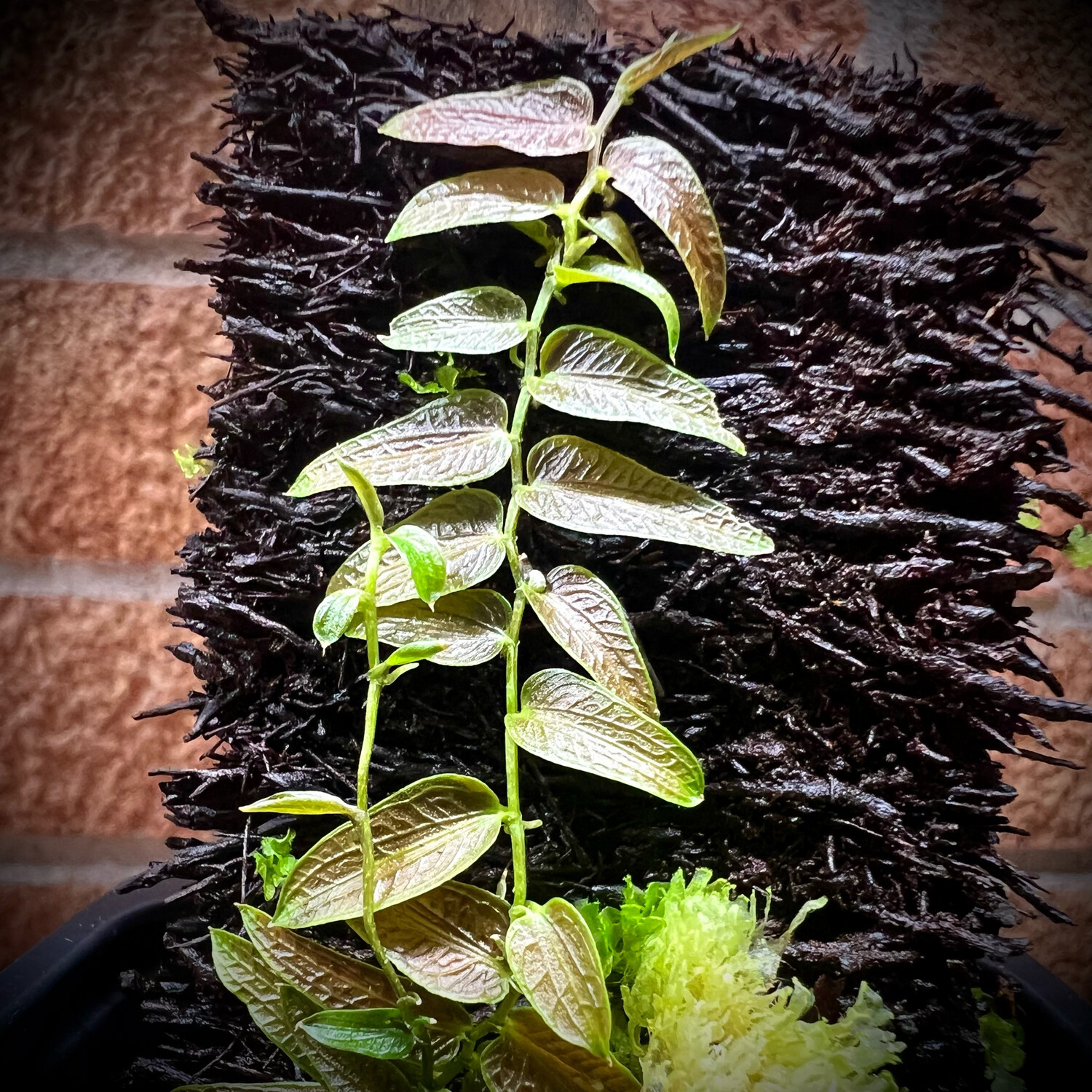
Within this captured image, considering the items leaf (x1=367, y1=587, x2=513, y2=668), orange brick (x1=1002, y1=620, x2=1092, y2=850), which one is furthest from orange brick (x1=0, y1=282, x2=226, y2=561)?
orange brick (x1=1002, y1=620, x2=1092, y2=850)

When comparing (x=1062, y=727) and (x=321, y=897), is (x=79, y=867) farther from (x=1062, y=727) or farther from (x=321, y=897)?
(x=1062, y=727)

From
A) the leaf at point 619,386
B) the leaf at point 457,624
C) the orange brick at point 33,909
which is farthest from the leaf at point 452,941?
the orange brick at point 33,909

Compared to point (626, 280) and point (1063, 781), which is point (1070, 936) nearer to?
point (1063, 781)

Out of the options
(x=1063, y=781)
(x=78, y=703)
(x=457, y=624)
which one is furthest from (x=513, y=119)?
(x=1063, y=781)

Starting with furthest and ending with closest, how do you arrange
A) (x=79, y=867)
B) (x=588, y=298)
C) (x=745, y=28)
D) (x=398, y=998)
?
(x=79, y=867) → (x=745, y=28) → (x=588, y=298) → (x=398, y=998)

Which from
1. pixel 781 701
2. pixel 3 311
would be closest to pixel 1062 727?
pixel 781 701

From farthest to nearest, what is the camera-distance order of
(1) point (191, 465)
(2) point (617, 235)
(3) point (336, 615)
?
(1) point (191, 465), (2) point (617, 235), (3) point (336, 615)
